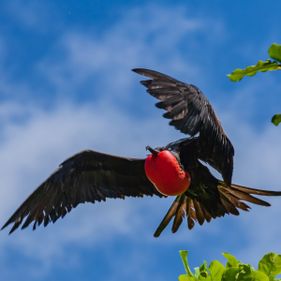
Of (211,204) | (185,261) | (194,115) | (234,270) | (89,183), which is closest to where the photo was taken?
(234,270)

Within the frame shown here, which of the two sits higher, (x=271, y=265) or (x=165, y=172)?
(x=165, y=172)

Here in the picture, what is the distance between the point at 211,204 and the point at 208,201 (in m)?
0.04

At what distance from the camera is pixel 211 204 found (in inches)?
286

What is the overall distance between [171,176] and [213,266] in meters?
1.99

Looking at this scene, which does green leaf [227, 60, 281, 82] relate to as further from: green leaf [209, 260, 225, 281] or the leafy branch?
green leaf [209, 260, 225, 281]

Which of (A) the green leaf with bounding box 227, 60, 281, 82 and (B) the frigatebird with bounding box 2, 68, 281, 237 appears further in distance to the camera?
(B) the frigatebird with bounding box 2, 68, 281, 237

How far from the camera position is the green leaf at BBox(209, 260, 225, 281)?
3.87 m

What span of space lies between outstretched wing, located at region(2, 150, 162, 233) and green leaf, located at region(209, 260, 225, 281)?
388 centimetres

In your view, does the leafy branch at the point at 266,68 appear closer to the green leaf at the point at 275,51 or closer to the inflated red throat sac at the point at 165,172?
the green leaf at the point at 275,51

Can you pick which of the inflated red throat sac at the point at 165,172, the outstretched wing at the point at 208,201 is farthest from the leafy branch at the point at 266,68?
the outstretched wing at the point at 208,201

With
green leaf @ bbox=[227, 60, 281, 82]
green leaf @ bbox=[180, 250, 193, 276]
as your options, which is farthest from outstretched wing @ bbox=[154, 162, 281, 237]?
green leaf @ bbox=[227, 60, 281, 82]

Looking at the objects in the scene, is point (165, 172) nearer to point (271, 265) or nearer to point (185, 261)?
point (185, 261)

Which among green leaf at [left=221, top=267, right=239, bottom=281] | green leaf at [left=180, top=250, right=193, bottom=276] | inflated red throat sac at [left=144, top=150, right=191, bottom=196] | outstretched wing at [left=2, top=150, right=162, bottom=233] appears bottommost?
green leaf at [left=221, top=267, right=239, bottom=281]

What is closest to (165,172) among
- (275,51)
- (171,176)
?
(171,176)
